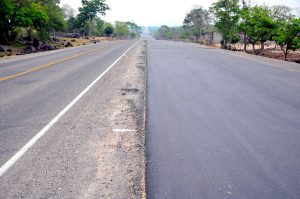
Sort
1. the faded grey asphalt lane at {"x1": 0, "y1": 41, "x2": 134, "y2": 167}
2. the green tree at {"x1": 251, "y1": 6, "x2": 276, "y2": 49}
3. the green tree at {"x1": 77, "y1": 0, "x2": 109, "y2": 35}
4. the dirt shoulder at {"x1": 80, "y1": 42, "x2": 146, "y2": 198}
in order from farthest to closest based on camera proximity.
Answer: the green tree at {"x1": 77, "y1": 0, "x2": 109, "y2": 35} < the green tree at {"x1": 251, "y1": 6, "x2": 276, "y2": 49} < the faded grey asphalt lane at {"x1": 0, "y1": 41, "x2": 134, "y2": 167} < the dirt shoulder at {"x1": 80, "y1": 42, "x2": 146, "y2": 198}

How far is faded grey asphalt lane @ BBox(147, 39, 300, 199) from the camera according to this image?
4.38m

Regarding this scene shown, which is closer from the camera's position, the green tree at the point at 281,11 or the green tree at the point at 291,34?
the green tree at the point at 291,34

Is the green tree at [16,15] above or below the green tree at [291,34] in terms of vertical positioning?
above

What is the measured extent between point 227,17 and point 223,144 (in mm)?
51241

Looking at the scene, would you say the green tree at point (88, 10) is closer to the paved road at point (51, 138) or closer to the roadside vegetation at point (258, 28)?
the roadside vegetation at point (258, 28)

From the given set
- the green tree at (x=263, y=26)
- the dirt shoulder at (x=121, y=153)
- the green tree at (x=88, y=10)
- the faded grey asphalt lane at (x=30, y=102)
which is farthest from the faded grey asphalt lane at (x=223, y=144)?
the green tree at (x=88, y=10)

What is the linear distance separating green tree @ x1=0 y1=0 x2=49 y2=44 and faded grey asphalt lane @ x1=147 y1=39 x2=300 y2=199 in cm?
3555

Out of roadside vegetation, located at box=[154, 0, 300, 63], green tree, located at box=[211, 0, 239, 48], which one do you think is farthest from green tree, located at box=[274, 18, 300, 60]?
green tree, located at box=[211, 0, 239, 48]

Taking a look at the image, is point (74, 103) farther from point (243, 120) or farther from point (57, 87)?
point (243, 120)

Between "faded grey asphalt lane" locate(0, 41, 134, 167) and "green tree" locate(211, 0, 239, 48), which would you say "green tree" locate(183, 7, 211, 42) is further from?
"faded grey asphalt lane" locate(0, 41, 134, 167)

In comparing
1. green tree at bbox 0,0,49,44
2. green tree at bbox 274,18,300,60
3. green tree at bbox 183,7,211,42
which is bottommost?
green tree at bbox 274,18,300,60

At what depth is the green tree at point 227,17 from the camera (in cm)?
5184

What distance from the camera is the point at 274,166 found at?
199 inches

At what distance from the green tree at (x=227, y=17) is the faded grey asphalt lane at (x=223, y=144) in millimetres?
43001
